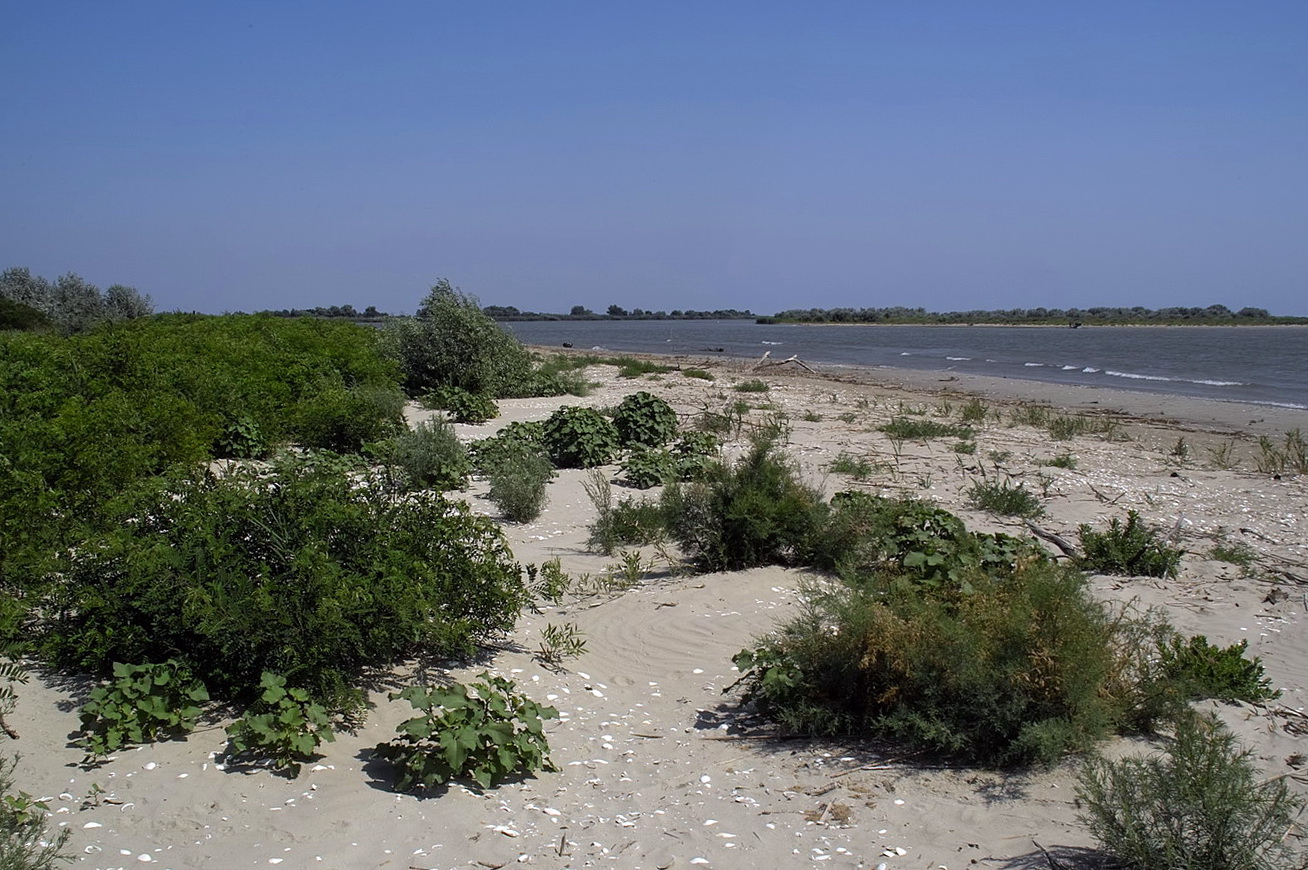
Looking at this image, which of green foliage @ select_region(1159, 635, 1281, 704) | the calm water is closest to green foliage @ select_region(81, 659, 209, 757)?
green foliage @ select_region(1159, 635, 1281, 704)

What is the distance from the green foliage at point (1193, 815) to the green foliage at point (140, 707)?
3.76m

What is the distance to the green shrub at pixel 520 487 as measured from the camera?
9.33 m

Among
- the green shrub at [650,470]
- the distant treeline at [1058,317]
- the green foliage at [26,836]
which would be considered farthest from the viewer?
the distant treeline at [1058,317]

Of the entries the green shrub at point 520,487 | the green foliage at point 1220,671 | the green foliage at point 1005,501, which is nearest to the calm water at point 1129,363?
the green shrub at point 520,487

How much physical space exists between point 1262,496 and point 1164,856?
31.1ft

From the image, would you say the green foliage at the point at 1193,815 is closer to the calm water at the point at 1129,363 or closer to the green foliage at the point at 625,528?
the green foliage at the point at 625,528

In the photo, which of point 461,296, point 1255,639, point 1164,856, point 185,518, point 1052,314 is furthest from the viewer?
point 1052,314

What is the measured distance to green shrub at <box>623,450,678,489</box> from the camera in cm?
1097

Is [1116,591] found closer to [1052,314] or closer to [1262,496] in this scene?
[1262,496]

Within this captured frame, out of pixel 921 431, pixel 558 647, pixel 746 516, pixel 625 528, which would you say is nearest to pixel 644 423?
pixel 921 431

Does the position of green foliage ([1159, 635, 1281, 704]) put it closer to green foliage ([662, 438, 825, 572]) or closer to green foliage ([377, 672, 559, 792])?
green foliage ([662, 438, 825, 572])

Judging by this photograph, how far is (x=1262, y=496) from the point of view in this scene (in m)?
11.1

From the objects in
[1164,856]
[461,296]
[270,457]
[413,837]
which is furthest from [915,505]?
[461,296]

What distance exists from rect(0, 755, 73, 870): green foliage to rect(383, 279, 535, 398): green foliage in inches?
685
